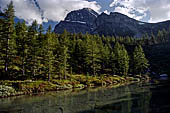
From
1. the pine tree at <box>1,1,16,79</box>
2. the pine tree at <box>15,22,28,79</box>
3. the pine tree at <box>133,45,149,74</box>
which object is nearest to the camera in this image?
the pine tree at <box>1,1,16,79</box>

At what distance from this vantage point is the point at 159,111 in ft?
45.9

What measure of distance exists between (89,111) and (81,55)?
5580cm

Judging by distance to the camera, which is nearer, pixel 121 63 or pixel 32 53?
pixel 32 53

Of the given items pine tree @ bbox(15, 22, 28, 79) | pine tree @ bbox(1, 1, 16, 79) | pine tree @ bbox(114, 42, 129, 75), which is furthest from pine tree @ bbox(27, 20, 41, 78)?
pine tree @ bbox(114, 42, 129, 75)

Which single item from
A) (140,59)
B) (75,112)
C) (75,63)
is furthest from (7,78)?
(140,59)

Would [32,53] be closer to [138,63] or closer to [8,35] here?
[8,35]

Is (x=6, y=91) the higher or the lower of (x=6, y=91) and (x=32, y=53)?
the lower

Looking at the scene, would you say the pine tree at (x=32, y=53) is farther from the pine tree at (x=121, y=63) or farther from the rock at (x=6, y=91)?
the pine tree at (x=121, y=63)

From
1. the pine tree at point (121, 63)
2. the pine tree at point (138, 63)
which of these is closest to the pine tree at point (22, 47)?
the pine tree at point (121, 63)

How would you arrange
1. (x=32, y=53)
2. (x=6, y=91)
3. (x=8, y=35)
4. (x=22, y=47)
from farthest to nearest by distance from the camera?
(x=32, y=53), (x=22, y=47), (x=8, y=35), (x=6, y=91)

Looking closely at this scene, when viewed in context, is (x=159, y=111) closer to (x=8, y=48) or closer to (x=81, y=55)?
(x=8, y=48)

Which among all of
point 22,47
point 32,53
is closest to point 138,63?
point 32,53

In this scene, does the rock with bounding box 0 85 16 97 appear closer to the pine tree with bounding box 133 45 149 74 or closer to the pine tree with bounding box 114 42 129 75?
the pine tree with bounding box 114 42 129 75

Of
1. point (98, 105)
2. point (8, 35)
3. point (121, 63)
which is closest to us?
point (98, 105)
